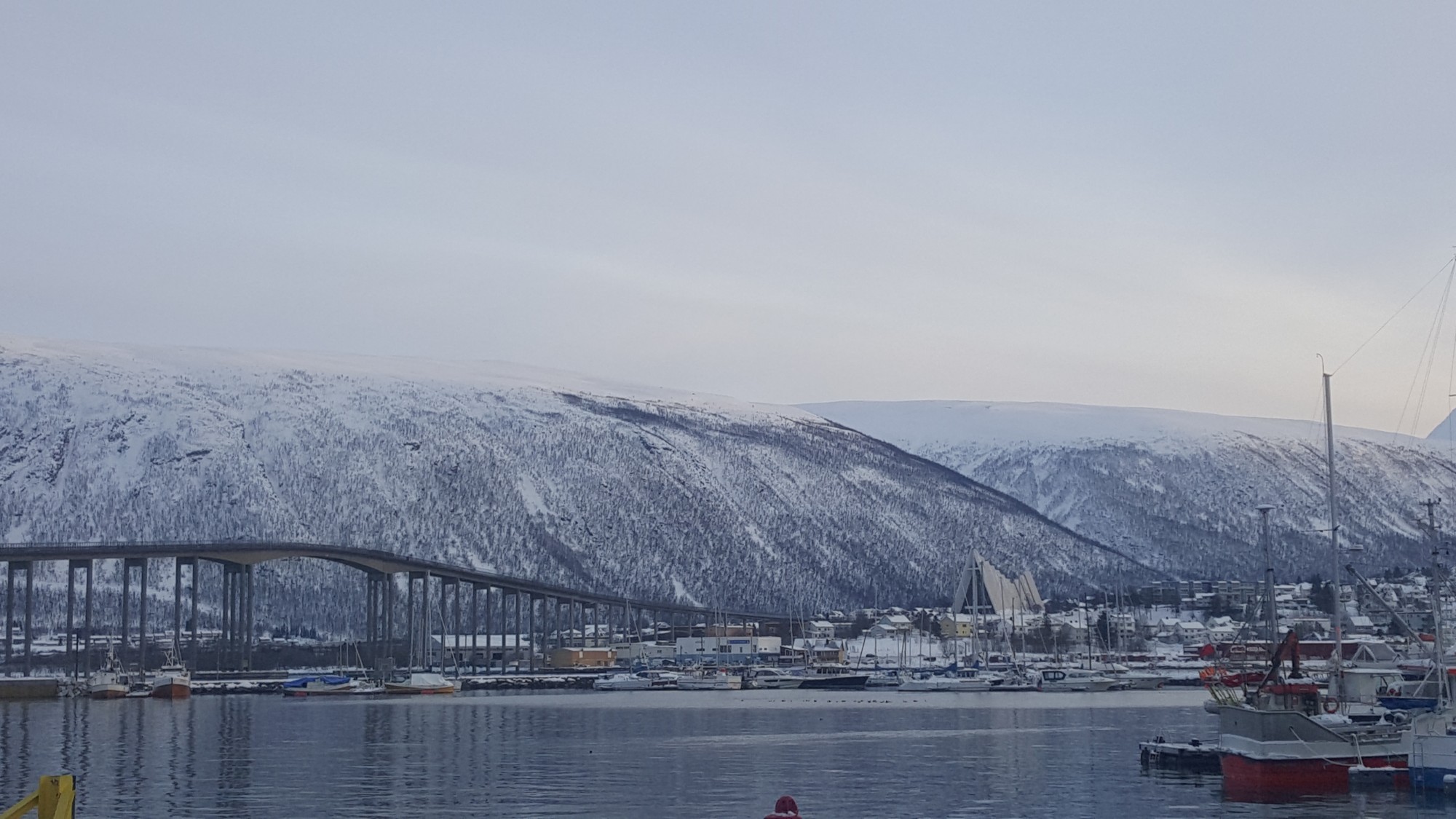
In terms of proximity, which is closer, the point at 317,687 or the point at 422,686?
the point at 422,686

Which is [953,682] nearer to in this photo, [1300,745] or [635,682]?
[635,682]

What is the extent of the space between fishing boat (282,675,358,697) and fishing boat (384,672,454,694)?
3600mm

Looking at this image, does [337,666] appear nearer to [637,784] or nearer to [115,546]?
[115,546]

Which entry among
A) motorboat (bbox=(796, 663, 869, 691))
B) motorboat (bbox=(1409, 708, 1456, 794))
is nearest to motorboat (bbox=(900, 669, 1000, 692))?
motorboat (bbox=(796, 663, 869, 691))

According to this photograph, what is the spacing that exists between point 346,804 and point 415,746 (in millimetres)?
25252

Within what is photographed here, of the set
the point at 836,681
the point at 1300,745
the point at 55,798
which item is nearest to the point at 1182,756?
the point at 1300,745

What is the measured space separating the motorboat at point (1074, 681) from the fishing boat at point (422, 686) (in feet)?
171

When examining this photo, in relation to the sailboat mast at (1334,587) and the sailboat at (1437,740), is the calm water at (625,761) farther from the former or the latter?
the sailboat mast at (1334,587)

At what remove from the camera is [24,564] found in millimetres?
160125

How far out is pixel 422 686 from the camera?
145500 millimetres

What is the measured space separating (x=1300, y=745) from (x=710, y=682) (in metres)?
109

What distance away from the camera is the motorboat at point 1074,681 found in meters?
141

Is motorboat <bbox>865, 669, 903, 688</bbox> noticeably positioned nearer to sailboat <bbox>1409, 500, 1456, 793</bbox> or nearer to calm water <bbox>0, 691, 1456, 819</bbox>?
calm water <bbox>0, 691, 1456, 819</bbox>

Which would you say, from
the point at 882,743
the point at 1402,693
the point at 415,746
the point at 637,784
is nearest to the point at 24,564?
the point at 415,746
